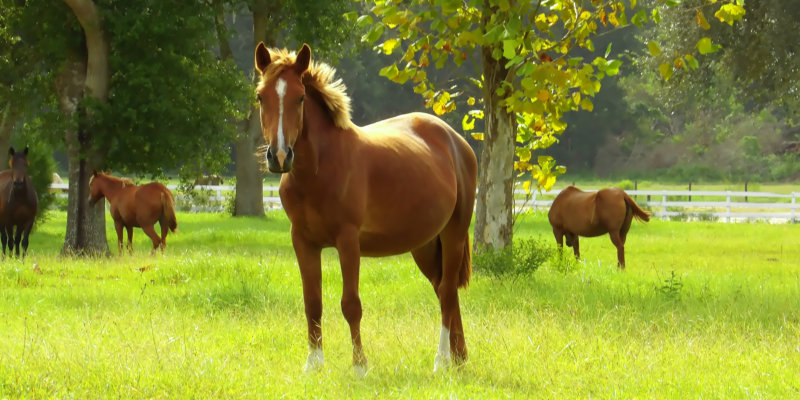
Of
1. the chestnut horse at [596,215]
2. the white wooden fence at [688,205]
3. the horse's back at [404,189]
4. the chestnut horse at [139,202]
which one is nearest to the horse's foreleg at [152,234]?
the chestnut horse at [139,202]

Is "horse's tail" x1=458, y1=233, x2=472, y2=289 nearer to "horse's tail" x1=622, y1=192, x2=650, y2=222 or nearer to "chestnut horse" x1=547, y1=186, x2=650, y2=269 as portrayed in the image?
"chestnut horse" x1=547, y1=186, x2=650, y2=269

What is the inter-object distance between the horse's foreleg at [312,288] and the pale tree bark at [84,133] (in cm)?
1139

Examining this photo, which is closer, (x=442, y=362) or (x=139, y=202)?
(x=442, y=362)

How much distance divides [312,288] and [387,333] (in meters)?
1.77

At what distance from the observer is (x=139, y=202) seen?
17828 millimetres

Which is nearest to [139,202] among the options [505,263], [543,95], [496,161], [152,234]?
[152,234]

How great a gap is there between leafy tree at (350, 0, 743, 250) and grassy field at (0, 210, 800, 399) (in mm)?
1366

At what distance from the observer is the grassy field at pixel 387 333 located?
249 inches

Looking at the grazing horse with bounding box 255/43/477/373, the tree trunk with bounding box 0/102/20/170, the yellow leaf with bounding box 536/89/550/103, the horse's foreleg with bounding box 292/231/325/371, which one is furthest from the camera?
the tree trunk with bounding box 0/102/20/170

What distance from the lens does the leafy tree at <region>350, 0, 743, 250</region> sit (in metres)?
9.59

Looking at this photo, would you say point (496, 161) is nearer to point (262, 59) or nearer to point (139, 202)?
point (262, 59)

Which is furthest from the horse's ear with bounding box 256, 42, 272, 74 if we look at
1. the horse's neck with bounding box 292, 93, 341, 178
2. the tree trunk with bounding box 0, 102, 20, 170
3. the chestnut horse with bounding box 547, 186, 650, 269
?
the tree trunk with bounding box 0, 102, 20, 170

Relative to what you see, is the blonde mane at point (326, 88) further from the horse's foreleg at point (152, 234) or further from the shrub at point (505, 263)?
the horse's foreleg at point (152, 234)

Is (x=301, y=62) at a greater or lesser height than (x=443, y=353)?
greater
